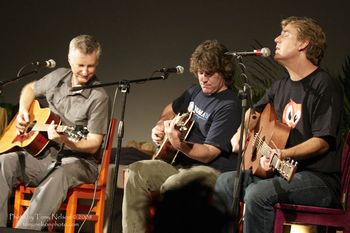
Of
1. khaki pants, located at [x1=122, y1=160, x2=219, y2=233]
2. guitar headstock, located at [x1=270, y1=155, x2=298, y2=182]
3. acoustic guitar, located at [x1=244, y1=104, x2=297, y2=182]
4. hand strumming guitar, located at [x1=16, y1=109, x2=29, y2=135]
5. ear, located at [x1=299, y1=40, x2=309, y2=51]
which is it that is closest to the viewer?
guitar headstock, located at [x1=270, y1=155, x2=298, y2=182]

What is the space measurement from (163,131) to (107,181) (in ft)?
1.87

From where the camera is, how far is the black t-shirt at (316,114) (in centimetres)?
317

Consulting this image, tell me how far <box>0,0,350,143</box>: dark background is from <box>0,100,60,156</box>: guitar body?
2135 millimetres

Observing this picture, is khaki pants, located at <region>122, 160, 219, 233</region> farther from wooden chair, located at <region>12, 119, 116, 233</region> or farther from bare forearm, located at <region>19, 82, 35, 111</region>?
bare forearm, located at <region>19, 82, 35, 111</region>

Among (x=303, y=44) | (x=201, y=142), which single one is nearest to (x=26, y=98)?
(x=201, y=142)

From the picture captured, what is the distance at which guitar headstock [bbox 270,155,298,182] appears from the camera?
9.43 ft

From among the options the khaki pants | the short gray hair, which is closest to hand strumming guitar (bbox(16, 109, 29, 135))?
the short gray hair

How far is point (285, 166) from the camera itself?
2.95 metres

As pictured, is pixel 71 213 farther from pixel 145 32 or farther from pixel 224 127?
pixel 145 32

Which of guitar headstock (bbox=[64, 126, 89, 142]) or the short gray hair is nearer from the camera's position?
guitar headstock (bbox=[64, 126, 89, 142])

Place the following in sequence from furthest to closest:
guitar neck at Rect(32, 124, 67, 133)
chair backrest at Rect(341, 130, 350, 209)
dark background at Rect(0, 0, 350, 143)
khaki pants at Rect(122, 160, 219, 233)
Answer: dark background at Rect(0, 0, 350, 143), guitar neck at Rect(32, 124, 67, 133), khaki pants at Rect(122, 160, 219, 233), chair backrest at Rect(341, 130, 350, 209)

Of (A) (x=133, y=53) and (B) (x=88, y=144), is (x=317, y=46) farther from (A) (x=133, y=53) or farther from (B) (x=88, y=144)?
(A) (x=133, y=53)

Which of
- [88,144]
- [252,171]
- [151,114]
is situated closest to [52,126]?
[88,144]

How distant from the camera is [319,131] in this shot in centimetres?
317
